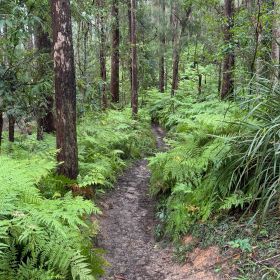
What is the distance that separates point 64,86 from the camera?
534 centimetres

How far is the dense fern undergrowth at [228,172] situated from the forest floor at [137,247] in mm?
316

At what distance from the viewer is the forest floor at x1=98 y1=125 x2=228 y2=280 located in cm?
417

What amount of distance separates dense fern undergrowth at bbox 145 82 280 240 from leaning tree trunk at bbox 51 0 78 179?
5.62 ft

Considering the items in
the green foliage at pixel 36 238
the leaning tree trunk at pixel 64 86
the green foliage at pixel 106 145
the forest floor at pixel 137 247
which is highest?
the leaning tree trunk at pixel 64 86

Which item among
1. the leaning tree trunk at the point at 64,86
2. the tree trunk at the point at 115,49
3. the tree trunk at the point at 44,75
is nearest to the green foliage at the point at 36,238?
the leaning tree trunk at the point at 64,86

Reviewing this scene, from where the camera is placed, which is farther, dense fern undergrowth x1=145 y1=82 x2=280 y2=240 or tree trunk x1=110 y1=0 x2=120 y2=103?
tree trunk x1=110 y1=0 x2=120 y2=103

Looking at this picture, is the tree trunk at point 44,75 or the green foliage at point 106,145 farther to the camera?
the tree trunk at point 44,75

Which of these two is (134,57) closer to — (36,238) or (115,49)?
(115,49)

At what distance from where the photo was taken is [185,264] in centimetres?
435

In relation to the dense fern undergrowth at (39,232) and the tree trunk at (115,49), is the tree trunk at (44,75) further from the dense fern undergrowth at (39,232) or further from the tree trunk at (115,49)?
the tree trunk at (115,49)

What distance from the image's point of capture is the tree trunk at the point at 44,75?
7523mm

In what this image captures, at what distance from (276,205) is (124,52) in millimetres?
13084

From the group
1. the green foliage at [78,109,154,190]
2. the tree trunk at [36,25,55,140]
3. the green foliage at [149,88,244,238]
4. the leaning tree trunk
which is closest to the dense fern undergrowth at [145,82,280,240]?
the green foliage at [149,88,244,238]

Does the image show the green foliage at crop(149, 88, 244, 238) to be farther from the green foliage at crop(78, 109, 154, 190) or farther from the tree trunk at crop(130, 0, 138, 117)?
the tree trunk at crop(130, 0, 138, 117)
